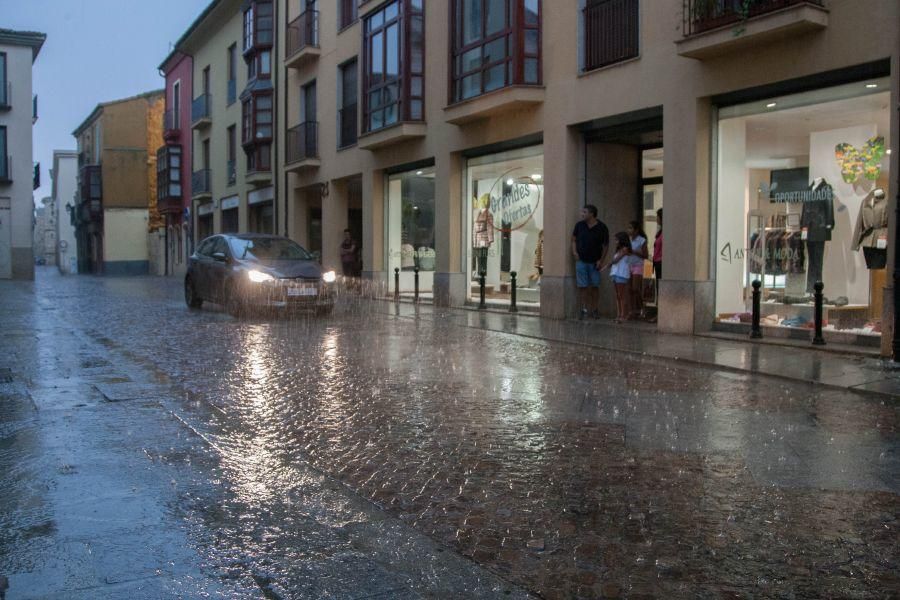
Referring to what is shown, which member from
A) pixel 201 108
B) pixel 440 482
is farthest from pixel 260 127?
pixel 440 482

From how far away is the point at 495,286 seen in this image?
18.0 m

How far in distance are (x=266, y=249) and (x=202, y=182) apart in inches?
873

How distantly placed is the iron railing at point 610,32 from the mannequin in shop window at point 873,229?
4.51 m

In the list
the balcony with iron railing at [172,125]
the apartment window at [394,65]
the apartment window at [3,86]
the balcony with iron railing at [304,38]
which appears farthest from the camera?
the balcony with iron railing at [172,125]

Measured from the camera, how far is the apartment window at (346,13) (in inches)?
920

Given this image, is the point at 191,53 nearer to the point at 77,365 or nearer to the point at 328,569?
the point at 77,365

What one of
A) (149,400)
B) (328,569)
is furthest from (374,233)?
(328,569)

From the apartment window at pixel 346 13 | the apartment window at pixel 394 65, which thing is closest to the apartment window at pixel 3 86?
the apartment window at pixel 346 13

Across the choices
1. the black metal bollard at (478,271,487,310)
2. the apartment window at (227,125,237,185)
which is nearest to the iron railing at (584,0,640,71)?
the black metal bollard at (478,271,487,310)

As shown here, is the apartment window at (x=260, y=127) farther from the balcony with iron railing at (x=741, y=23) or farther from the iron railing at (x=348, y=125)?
the balcony with iron railing at (x=741, y=23)

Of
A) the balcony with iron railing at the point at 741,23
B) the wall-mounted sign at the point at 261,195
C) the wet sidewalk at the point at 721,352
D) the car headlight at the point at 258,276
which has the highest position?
the balcony with iron railing at the point at 741,23

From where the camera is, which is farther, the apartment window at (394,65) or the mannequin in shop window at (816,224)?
the apartment window at (394,65)

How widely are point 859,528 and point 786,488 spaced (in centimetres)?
67

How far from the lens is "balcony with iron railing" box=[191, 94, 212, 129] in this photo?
118 feet
